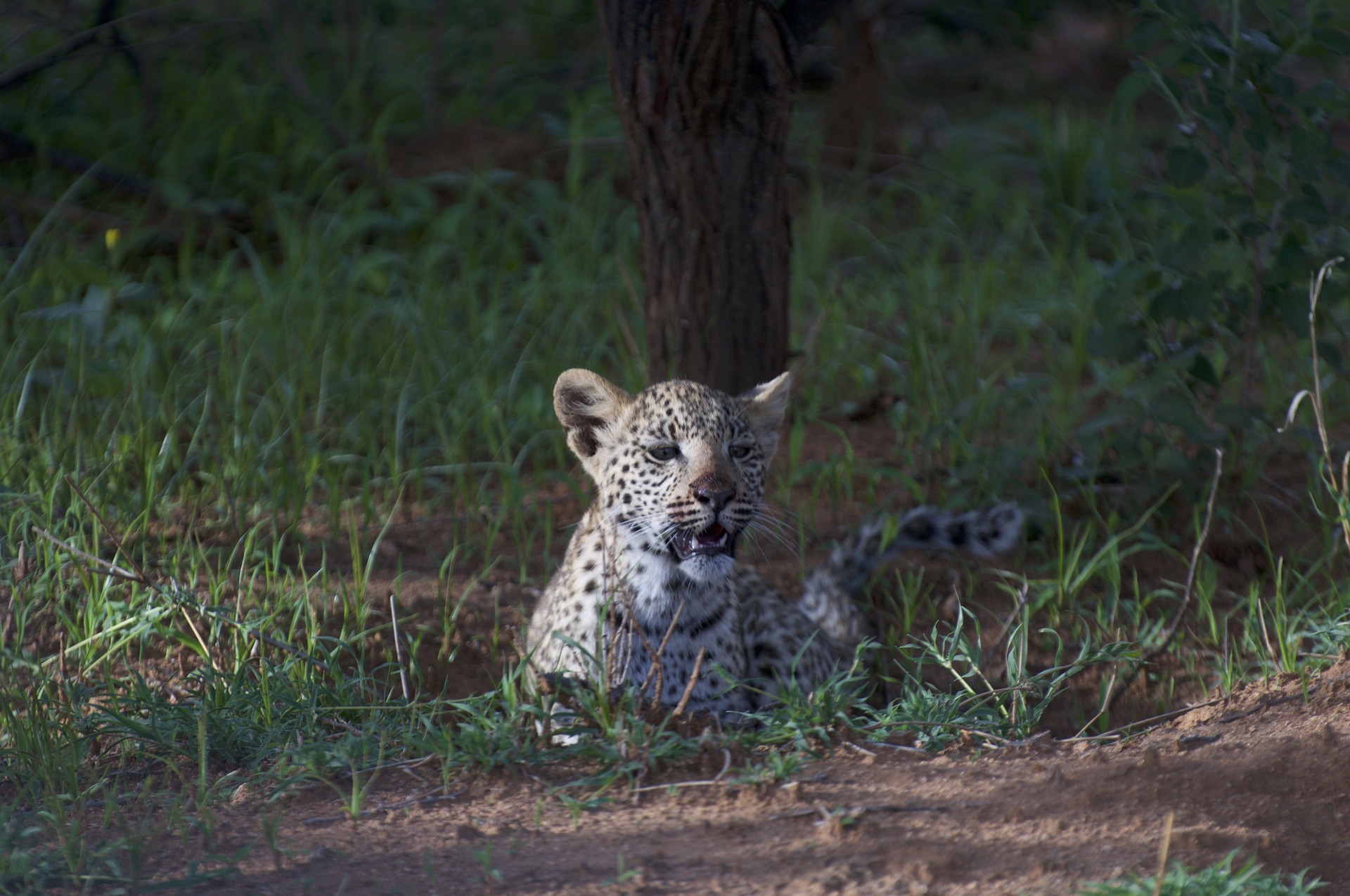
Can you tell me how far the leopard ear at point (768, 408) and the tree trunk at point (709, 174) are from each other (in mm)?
766

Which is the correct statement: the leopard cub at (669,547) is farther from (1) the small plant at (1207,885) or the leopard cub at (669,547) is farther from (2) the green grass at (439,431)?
(1) the small plant at (1207,885)

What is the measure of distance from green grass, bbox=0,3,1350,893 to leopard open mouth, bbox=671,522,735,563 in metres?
0.53

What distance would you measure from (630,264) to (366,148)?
178 cm

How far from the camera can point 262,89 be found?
7613 millimetres

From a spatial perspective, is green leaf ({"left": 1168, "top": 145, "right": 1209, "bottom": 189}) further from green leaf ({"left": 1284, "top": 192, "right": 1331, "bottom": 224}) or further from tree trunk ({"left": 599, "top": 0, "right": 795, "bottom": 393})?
tree trunk ({"left": 599, "top": 0, "right": 795, "bottom": 393})

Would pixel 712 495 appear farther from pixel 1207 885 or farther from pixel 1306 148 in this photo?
pixel 1306 148

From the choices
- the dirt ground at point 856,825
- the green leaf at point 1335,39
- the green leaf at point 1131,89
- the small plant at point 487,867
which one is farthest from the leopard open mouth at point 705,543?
the green leaf at point 1335,39

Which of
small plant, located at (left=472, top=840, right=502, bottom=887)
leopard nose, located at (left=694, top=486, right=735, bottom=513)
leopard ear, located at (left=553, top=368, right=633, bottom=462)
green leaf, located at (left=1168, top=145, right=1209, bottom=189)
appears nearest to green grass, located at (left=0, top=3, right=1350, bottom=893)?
small plant, located at (left=472, top=840, right=502, bottom=887)

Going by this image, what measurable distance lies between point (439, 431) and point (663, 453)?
1826 mm

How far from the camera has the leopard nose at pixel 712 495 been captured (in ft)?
11.8

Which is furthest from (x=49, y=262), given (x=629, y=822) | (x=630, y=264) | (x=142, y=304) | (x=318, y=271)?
(x=629, y=822)

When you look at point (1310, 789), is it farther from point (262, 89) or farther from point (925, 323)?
point (262, 89)

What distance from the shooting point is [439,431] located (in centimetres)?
533

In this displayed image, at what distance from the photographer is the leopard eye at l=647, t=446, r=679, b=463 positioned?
3.75 m
